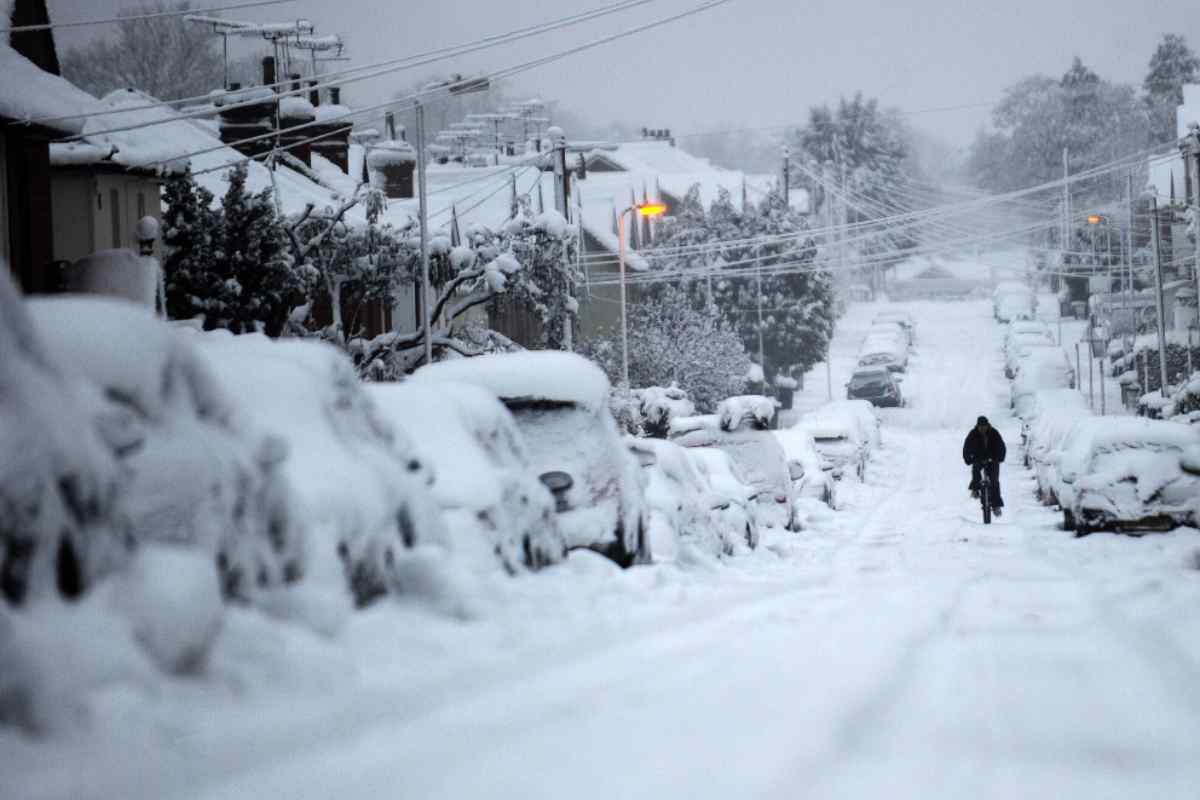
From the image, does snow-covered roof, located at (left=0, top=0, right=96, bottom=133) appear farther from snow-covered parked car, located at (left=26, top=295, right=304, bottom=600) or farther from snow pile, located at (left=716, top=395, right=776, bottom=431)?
snow-covered parked car, located at (left=26, top=295, right=304, bottom=600)

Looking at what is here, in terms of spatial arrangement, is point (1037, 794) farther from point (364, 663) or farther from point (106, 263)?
point (106, 263)

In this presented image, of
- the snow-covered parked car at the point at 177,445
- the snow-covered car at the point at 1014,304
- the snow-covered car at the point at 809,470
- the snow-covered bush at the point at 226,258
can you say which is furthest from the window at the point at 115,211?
the snow-covered car at the point at 1014,304

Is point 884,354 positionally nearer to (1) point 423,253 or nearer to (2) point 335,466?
(1) point 423,253

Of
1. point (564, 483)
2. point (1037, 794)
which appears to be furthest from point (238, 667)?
point (564, 483)

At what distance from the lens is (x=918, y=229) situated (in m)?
132

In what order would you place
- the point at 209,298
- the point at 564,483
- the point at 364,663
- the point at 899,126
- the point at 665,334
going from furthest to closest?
the point at 899,126, the point at 665,334, the point at 209,298, the point at 564,483, the point at 364,663

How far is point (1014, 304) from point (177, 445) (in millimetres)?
89280

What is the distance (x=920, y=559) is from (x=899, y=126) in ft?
493

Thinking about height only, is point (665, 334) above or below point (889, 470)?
above

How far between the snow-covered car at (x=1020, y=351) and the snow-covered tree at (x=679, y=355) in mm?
12594

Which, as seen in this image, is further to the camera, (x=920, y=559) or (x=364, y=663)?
(x=920, y=559)

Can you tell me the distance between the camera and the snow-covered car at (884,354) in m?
72.7

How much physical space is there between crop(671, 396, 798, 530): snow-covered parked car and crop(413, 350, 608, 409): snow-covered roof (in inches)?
408

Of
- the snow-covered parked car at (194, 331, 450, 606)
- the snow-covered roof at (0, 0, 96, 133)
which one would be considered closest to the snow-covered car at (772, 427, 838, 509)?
the snow-covered roof at (0, 0, 96, 133)
